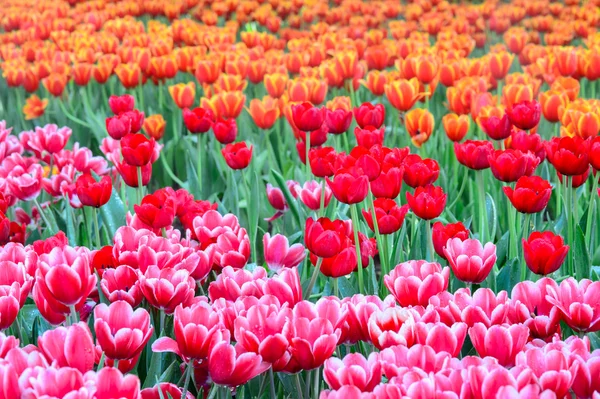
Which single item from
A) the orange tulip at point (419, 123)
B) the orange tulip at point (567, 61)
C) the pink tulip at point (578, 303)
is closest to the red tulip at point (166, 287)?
the pink tulip at point (578, 303)

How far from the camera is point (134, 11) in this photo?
6.32 meters

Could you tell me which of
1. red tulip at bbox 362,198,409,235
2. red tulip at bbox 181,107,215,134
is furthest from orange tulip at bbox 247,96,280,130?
red tulip at bbox 362,198,409,235

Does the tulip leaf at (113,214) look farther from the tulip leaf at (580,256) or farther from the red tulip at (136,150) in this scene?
the tulip leaf at (580,256)

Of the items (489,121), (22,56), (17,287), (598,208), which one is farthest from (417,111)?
(22,56)

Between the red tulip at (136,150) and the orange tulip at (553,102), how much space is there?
4.87 ft

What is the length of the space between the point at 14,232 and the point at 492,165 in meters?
1.31

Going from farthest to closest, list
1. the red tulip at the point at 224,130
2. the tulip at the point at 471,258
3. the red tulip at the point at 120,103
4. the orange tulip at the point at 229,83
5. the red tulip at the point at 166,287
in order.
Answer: the orange tulip at the point at 229,83 < the red tulip at the point at 120,103 < the red tulip at the point at 224,130 < the tulip at the point at 471,258 < the red tulip at the point at 166,287

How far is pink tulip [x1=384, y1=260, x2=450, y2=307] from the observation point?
141 centimetres

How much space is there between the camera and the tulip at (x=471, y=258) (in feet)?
5.08

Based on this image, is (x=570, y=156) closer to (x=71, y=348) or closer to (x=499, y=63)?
(x=71, y=348)

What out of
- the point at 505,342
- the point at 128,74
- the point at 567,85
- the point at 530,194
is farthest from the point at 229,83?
the point at 505,342

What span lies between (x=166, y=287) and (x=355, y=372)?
438 mm

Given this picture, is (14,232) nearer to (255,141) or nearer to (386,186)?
(386,186)

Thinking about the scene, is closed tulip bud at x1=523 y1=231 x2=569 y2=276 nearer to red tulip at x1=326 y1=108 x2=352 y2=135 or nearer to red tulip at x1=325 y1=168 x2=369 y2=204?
red tulip at x1=325 y1=168 x2=369 y2=204
